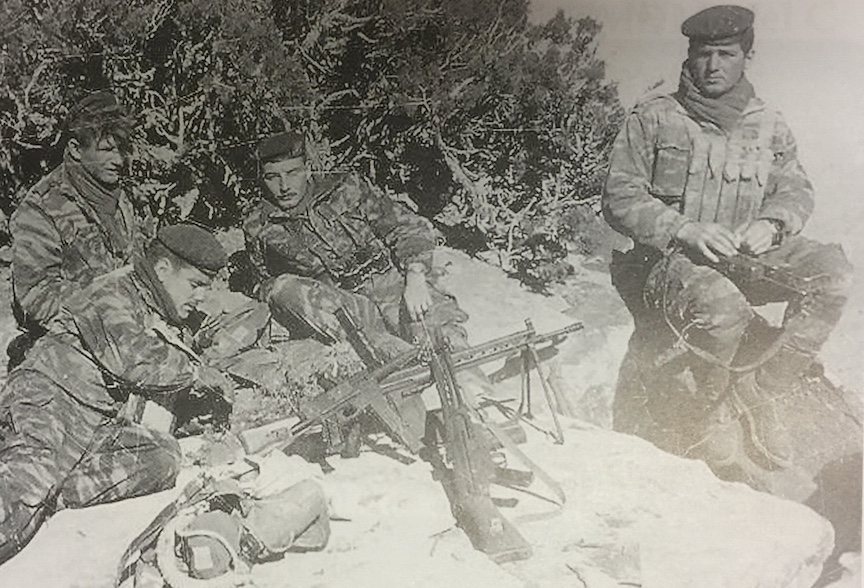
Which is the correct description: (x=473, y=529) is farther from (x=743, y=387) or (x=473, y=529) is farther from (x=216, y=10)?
(x=216, y=10)

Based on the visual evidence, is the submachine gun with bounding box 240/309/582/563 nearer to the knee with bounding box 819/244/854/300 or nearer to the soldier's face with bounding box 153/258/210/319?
the soldier's face with bounding box 153/258/210/319

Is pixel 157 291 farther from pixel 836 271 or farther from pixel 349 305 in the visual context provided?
pixel 836 271

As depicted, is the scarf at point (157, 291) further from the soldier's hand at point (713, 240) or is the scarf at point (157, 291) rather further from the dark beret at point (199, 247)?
the soldier's hand at point (713, 240)

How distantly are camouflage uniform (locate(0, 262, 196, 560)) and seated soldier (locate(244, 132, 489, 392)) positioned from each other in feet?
1.02

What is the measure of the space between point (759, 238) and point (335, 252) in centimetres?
108

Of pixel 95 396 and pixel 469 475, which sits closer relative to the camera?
pixel 469 475

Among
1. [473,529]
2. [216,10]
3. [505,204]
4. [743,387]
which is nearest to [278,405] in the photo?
[473,529]

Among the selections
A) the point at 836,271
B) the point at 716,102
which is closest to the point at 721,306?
the point at 836,271

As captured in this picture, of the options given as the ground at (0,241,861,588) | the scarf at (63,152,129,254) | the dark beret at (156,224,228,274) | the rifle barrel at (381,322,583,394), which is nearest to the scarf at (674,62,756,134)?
the ground at (0,241,861,588)

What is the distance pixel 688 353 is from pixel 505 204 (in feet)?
1.96

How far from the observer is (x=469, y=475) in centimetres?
206

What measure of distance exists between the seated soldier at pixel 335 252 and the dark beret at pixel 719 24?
2.70 feet

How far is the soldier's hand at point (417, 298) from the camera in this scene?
2.18 m

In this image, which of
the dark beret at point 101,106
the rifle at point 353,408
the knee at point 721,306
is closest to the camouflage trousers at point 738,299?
the knee at point 721,306
